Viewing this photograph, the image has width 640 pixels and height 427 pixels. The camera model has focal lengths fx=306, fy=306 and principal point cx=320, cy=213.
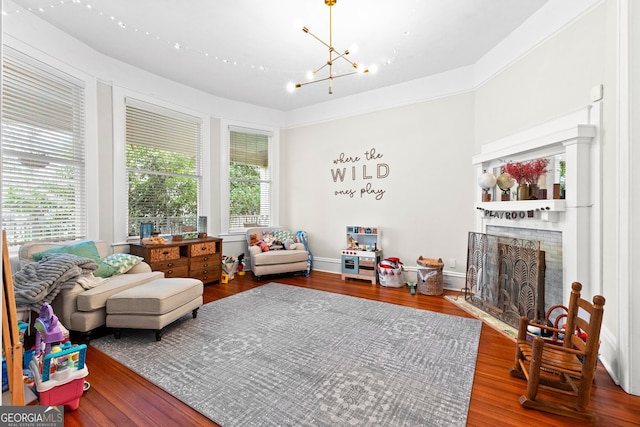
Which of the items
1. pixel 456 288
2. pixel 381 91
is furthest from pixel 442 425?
pixel 381 91

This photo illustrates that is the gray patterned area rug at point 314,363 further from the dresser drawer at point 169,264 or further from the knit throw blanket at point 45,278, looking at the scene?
the dresser drawer at point 169,264

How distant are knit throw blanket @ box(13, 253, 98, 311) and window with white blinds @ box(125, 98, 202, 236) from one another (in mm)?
1599

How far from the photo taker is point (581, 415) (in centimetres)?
181

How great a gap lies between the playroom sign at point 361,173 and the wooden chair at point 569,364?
3.13m

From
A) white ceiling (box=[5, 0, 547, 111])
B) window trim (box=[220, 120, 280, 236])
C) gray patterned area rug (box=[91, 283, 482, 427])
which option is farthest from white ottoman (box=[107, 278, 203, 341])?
white ceiling (box=[5, 0, 547, 111])

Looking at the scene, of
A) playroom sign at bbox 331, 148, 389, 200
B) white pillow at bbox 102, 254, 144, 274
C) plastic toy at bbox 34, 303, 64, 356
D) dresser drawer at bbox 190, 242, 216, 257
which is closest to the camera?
plastic toy at bbox 34, 303, 64, 356

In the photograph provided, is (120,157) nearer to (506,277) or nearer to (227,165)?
(227,165)

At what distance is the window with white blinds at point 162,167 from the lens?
429 cm

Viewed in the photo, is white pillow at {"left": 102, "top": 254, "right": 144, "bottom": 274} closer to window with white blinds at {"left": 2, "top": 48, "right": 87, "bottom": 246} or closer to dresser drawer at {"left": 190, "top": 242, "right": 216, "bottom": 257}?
window with white blinds at {"left": 2, "top": 48, "right": 87, "bottom": 246}

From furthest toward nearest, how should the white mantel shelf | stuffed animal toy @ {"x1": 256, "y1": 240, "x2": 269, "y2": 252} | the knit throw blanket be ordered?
stuffed animal toy @ {"x1": 256, "y1": 240, "x2": 269, "y2": 252} < the white mantel shelf < the knit throw blanket

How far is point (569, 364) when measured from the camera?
193cm

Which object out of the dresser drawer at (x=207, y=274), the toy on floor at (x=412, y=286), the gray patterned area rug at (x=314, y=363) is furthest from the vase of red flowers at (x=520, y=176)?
the dresser drawer at (x=207, y=274)

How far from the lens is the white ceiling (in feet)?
9.75

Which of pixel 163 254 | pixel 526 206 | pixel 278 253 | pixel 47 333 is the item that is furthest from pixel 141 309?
pixel 526 206
